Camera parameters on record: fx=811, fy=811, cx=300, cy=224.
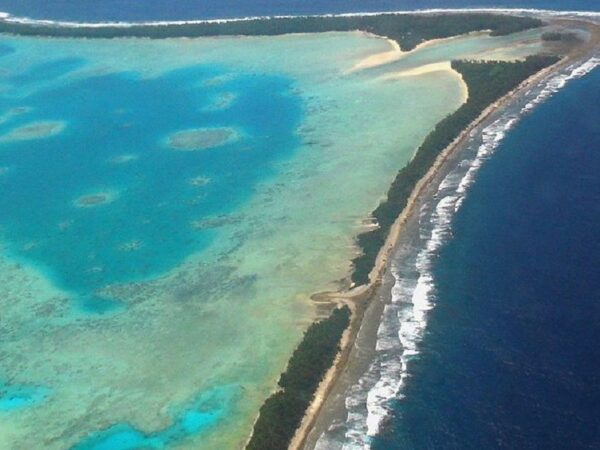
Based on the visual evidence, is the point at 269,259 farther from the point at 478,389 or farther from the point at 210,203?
the point at 478,389

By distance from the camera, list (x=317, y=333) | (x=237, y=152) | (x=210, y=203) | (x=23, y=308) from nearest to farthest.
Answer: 1. (x=317, y=333)
2. (x=23, y=308)
3. (x=210, y=203)
4. (x=237, y=152)

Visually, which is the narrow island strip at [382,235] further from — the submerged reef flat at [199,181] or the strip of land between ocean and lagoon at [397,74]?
the submerged reef flat at [199,181]

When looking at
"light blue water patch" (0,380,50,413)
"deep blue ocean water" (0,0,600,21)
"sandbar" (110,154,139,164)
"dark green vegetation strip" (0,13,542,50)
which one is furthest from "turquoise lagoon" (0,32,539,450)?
"deep blue ocean water" (0,0,600,21)

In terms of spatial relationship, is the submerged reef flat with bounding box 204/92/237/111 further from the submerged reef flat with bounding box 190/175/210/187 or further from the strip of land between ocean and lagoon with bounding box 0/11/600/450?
the submerged reef flat with bounding box 190/175/210/187

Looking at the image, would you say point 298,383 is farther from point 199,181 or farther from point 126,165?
point 126,165

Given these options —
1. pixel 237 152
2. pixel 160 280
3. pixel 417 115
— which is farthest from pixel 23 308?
pixel 417 115
